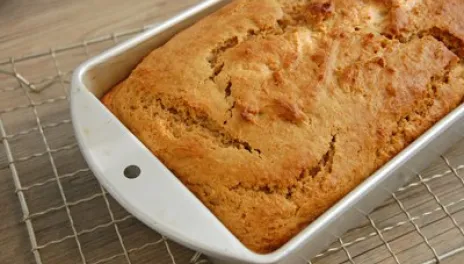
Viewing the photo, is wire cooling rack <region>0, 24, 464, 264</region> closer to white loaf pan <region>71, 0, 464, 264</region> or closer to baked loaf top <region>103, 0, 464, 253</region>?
white loaf pan <region>71, 0, 464, 264</region>

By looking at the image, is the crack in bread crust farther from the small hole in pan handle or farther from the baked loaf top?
the small hole in pan handle

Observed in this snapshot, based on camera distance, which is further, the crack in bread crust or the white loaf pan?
the crack in bread crust

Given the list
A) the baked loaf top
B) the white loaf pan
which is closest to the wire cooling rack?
the white loaf pan

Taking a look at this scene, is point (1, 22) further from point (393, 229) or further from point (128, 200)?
point (393, 229)

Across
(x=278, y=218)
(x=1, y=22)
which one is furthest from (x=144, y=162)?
(x=1, y=22)

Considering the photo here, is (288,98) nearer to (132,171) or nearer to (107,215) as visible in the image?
(132,171)

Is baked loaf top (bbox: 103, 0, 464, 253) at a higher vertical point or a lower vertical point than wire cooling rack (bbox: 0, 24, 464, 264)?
higher
